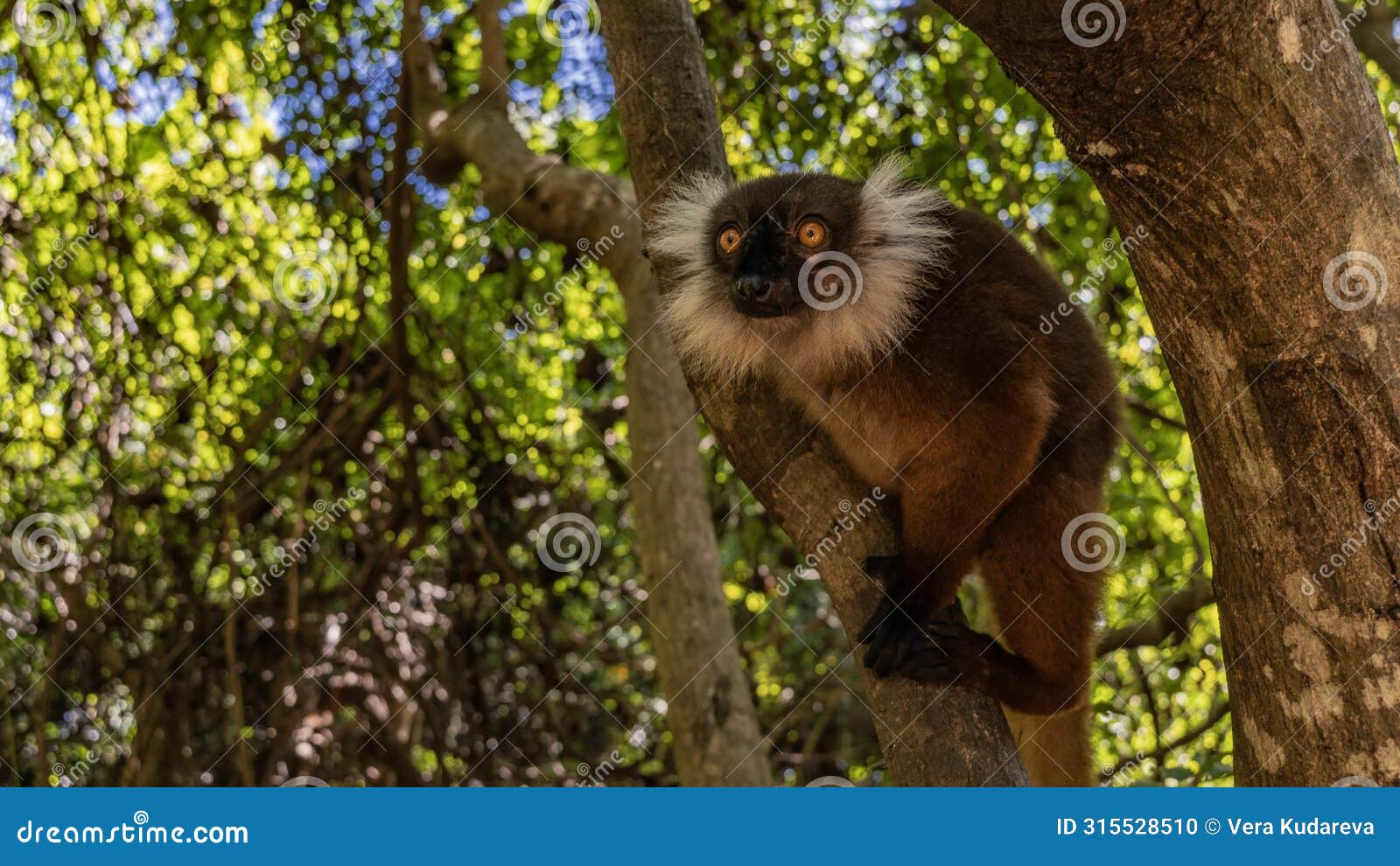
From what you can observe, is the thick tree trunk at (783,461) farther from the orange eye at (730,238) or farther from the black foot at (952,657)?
the orange eye at (730,238)

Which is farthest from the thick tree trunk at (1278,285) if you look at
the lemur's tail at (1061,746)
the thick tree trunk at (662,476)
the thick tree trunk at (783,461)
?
the thick tree trunk at (662,476)

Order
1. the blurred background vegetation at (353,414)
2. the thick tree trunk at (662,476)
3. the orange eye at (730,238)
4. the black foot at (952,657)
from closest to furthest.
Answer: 1. the black foot at (952,657)
2. the orange eye at (730,238)
3. the thick tree trunk at (662,476)
4. the blurred background vegetation at (353,414)

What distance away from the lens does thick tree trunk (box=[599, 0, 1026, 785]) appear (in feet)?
11.1

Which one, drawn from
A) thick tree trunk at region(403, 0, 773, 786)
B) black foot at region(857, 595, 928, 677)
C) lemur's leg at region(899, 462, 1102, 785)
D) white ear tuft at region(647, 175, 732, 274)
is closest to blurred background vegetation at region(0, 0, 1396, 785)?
thick tree trunk at region(403, 0, 773, 786)

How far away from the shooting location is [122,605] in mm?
7156

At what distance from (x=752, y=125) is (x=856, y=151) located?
702 millimetres

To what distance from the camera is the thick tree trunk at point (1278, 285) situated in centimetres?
262

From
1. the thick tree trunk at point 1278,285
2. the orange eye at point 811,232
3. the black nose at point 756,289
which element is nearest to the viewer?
the thick tree trunk at point 1278,285

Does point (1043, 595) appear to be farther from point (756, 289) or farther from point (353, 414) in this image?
point (353, 414)

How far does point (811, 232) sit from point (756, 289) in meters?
0.36

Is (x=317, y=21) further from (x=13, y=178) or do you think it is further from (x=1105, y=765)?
(x=1105, y=765)

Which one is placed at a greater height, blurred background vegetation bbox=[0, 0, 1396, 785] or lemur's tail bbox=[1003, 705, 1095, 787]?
blurred background vegetation bbox=[0, 0, 1396, 785]

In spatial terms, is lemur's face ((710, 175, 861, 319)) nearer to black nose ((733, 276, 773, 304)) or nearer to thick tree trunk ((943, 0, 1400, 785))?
black nose ((733, 276, 773, 304))

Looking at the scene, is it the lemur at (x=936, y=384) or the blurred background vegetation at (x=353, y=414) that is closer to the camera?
the lemur at (x=936, y=384)
